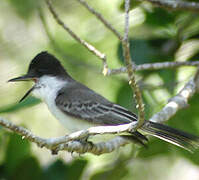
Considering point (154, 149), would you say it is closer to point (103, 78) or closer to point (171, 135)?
point (171, 135)

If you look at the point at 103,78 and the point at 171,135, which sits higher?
the point at 103,78

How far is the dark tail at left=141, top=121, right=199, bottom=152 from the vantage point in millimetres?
3064

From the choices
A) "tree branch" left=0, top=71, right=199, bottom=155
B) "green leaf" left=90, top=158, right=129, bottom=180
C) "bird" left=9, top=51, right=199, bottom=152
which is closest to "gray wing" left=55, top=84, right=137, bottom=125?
"bird" left=9, top=51, right=199, bottom=152

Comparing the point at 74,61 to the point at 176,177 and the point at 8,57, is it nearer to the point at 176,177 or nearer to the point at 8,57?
the point at 8,57

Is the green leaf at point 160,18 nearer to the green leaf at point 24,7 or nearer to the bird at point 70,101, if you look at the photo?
the bird at point 70,101

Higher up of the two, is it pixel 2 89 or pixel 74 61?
pixel 74 61

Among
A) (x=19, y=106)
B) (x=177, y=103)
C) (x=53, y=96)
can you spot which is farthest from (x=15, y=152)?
(x=177, y=103)

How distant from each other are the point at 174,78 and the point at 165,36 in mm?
431

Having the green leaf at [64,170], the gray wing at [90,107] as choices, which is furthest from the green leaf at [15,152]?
the gray wing at [90,107]

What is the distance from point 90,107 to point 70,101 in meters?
0.21

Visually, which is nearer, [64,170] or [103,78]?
[64,170]

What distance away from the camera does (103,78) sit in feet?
17.1

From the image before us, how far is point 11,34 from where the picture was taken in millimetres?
5801

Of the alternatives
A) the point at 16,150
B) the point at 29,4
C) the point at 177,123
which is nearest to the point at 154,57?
the point at 177,123
